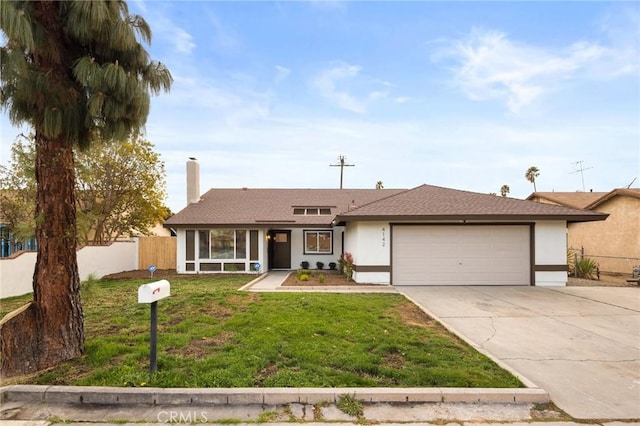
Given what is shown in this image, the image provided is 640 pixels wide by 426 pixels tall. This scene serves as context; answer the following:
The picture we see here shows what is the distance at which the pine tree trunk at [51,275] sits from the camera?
13.3 feet

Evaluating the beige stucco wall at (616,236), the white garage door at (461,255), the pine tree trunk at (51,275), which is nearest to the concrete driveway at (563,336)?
the white garage door at (461,255)

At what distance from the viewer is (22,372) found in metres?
3.90

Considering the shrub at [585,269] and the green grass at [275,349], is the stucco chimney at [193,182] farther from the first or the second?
the shrub at [585,269]

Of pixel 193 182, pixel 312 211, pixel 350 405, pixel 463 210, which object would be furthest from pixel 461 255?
pixel 193 182

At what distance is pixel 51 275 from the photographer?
4.17 meters

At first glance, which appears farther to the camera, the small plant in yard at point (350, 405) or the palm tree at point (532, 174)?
the palm tree at point (532, 174)

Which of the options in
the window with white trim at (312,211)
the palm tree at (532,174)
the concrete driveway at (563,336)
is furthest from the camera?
the palm tree at (532,174)

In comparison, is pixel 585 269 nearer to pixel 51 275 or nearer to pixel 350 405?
pixel 350 405

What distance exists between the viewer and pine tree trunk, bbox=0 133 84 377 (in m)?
4.05

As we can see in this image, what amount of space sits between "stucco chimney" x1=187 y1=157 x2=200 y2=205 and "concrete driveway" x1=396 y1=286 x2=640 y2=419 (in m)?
12.4

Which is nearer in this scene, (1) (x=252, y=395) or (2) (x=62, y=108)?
(1) (x=252, y=395)

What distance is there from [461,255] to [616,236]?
11504 mm

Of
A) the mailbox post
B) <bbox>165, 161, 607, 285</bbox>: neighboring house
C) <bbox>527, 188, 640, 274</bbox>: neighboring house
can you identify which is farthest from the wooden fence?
<bbox>527, 188, 640, 274</bbox>: neighboring house

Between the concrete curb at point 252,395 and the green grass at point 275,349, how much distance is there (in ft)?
0.50
